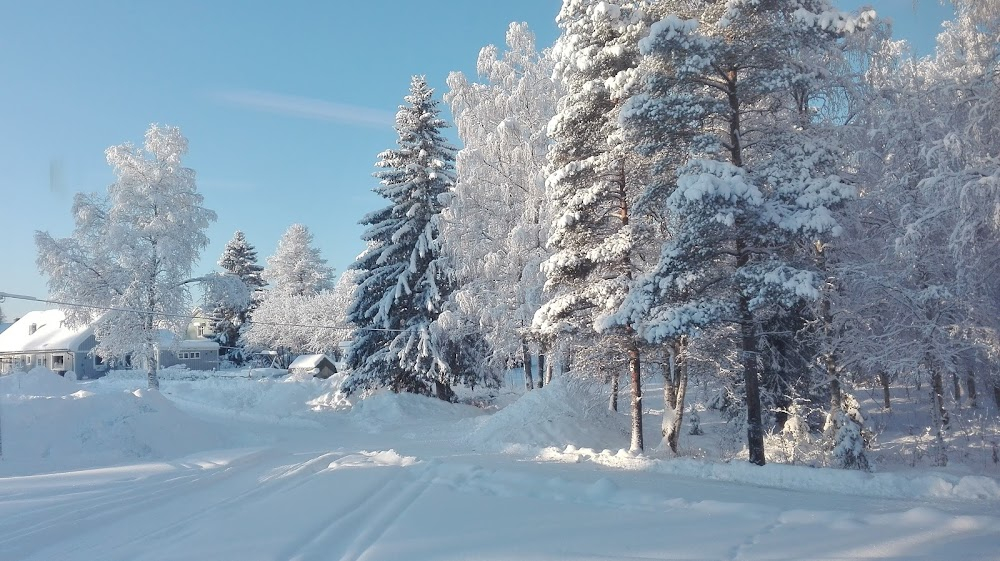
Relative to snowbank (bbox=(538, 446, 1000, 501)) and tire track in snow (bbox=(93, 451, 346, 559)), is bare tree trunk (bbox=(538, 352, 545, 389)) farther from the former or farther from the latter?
tire track in snow (bbox=(93, 451, 346, 559))

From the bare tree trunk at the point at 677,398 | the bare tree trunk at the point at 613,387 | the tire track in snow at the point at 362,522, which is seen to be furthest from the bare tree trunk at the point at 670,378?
the tire track in snow at the point at 362,522

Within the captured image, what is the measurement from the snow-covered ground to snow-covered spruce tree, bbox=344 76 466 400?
8609 mm

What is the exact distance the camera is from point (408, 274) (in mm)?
24766

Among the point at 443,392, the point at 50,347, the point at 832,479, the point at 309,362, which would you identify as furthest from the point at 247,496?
the point at 50,347

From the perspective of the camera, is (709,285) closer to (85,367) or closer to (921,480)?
(921,480)

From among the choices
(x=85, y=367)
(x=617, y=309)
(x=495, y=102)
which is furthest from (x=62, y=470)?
(x=85, y=367)

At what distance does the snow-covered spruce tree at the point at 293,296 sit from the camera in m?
53.7

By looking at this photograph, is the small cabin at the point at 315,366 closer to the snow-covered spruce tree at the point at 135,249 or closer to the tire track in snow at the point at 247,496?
the snow-covered spruce tree at the point at 135,249

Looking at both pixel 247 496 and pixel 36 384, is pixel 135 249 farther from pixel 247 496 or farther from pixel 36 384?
pixel 247 496

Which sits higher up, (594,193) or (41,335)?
(594,193)

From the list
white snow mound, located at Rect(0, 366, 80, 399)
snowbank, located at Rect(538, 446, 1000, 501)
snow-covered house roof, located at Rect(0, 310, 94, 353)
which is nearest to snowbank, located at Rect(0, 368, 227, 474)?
white snow mound, located at Rect(0, 366, 80, 399)

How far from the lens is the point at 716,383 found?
50.1 feet

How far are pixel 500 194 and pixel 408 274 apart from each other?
5.51m

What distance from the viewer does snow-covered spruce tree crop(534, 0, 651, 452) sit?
45.2ft
